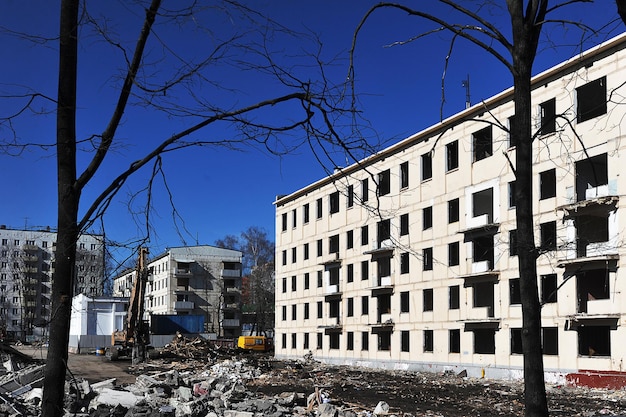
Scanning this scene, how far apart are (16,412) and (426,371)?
3194 centimetres

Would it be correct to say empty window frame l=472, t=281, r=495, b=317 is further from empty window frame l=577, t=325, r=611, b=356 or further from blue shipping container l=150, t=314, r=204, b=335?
blue shipping container l=150, t=314, r=204, b=335

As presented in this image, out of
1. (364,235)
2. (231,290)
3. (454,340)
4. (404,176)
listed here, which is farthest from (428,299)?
(231,290)

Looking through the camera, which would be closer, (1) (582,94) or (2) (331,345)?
(1) (582,94)

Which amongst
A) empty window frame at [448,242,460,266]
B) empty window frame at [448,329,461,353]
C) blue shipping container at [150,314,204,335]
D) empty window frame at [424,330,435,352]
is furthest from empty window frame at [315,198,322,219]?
blue shipping container at [150,314,204,335]

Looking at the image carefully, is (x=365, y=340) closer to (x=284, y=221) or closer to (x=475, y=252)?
(x=475, y=252)

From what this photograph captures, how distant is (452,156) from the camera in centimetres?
4097

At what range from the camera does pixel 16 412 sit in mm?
12188

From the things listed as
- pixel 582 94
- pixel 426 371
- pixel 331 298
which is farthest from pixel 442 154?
pixel 331 298

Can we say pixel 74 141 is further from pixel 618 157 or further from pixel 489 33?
pixel 618 157

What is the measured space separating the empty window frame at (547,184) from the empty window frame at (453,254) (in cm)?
749

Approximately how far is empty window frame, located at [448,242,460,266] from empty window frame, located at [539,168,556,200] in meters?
7.49

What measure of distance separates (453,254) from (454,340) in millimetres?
5196

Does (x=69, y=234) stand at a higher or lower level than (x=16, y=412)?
higher

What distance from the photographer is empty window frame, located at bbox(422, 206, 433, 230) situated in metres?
42.4
